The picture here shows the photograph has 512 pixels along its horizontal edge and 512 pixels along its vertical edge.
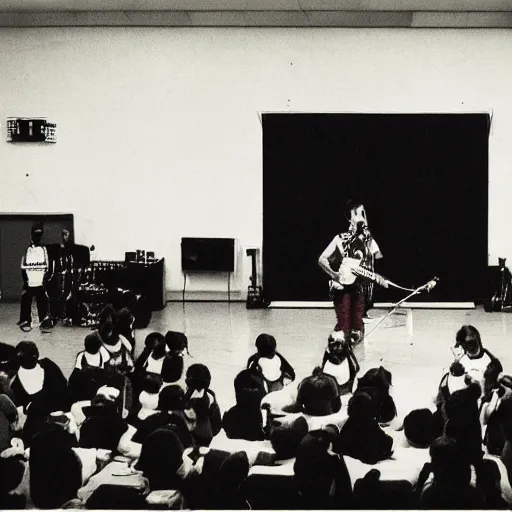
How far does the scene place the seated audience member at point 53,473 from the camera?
528 centimetres

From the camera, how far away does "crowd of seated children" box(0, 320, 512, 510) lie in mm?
5207

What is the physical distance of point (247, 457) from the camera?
5.49m

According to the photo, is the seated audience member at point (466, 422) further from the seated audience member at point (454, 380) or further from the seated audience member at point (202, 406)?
the seated audience member at point (202, 406)

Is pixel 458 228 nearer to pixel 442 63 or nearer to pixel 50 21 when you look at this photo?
pixel 442 63

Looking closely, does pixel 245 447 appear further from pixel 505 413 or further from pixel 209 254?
pixel 209 254

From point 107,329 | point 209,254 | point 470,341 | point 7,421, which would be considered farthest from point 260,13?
point 7,421

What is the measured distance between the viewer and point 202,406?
6.73 meters

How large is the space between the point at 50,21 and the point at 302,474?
13186 millimetres

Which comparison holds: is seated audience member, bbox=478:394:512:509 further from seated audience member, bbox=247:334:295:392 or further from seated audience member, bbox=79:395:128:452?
seated audience member, bbox=247:334:295:392

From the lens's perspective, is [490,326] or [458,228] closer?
[490,326]

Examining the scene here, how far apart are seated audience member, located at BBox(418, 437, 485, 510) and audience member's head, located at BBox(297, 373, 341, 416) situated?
4.13ft

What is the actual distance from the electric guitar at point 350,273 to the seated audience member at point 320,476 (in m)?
6.30

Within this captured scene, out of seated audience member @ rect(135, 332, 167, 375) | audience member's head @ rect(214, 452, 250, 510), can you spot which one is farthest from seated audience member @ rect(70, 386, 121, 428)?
audience member's head @ rect(214, 452, 250, 510)

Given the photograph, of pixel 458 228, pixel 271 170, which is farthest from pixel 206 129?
→ pixel 458 228
